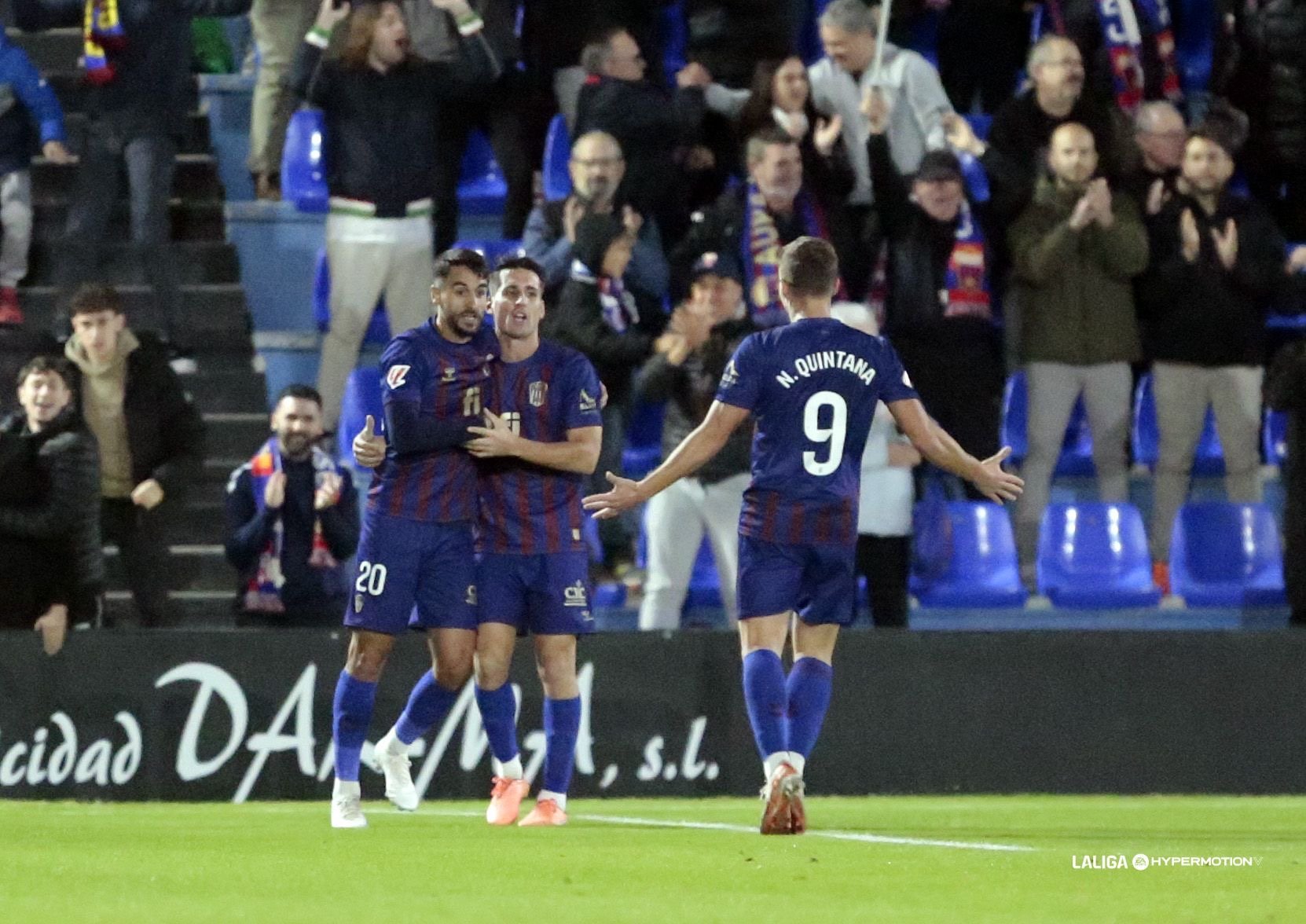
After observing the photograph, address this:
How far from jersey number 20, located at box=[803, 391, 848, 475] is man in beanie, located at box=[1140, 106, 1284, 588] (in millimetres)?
4732

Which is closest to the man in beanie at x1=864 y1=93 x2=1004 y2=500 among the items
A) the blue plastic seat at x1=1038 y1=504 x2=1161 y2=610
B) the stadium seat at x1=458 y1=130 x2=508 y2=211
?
the blue plastic seat at x1=1038 y1=504 x2=1161 y2=610

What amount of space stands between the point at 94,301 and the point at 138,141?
173 centimetres

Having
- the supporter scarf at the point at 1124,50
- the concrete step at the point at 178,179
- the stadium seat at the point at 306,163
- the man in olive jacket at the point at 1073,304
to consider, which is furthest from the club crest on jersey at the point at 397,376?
the supporter scarf at the point at 1124,50

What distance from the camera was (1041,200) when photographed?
12234 millimetres

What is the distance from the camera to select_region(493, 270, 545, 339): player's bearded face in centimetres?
834

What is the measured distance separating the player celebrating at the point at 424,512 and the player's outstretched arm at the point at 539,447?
0.37ft

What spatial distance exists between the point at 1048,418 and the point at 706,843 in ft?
16.9

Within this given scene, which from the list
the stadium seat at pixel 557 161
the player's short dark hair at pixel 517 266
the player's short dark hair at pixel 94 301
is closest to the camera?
the player's short dark hair at pixel 517 266

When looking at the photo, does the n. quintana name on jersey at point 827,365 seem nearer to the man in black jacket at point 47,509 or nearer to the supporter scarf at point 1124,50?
the man in black jacket at point 47,509

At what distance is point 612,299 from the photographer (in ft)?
38.9

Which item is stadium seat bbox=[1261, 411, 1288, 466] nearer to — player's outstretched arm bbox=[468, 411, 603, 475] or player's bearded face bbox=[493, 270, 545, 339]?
player's outstretched arm bbox=[468, 411, 603, 475]

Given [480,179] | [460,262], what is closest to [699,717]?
[460,262]

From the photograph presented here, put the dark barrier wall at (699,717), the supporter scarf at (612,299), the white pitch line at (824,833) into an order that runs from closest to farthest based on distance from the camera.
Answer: the white pitch line at (824,833)
the dark barrier wall at (699,717)
the supporter scarf at (612,299)

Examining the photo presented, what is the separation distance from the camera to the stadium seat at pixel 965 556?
12.1 m
